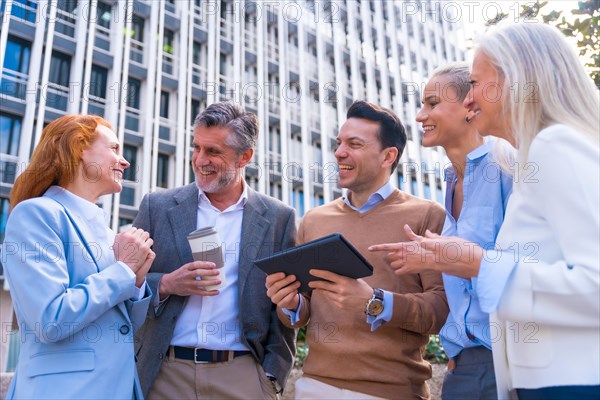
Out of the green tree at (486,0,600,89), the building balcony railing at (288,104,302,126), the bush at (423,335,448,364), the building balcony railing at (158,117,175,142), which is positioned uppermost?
the building balcony railing at (288,104,302,126)

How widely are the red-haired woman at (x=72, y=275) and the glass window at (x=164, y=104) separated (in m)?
18.6

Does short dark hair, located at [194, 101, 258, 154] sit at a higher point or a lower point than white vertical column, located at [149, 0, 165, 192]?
lower

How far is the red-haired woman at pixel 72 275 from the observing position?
90.6 inches

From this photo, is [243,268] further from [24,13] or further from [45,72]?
[24,13]

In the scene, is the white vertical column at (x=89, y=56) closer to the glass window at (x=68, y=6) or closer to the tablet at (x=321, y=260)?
the glass window at (x=68, y=6)

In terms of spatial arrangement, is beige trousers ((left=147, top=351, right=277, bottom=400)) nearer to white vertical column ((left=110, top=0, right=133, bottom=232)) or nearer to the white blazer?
the white blazer

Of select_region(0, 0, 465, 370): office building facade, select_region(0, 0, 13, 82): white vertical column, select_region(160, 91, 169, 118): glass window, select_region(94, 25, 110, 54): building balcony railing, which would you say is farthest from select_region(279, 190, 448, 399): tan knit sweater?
select_region(160, 91, 169, 118): glass window

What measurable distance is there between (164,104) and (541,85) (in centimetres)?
2033

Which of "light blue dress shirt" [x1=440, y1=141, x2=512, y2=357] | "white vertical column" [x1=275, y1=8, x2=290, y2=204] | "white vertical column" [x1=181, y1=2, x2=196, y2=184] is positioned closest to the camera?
"light blue dress shirt" [x1=440, y1=141, x2=512, y2=357]

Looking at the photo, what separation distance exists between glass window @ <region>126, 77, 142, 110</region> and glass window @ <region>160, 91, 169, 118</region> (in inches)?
37.4

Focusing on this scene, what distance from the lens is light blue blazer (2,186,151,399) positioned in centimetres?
229

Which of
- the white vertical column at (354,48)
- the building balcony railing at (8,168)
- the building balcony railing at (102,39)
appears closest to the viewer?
the building balcony railing at (8,168)

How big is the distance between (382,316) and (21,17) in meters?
18.6

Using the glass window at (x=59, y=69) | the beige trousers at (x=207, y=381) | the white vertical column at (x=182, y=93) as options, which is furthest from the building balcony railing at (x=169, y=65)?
the beige trousers at (x=207, y=381)
